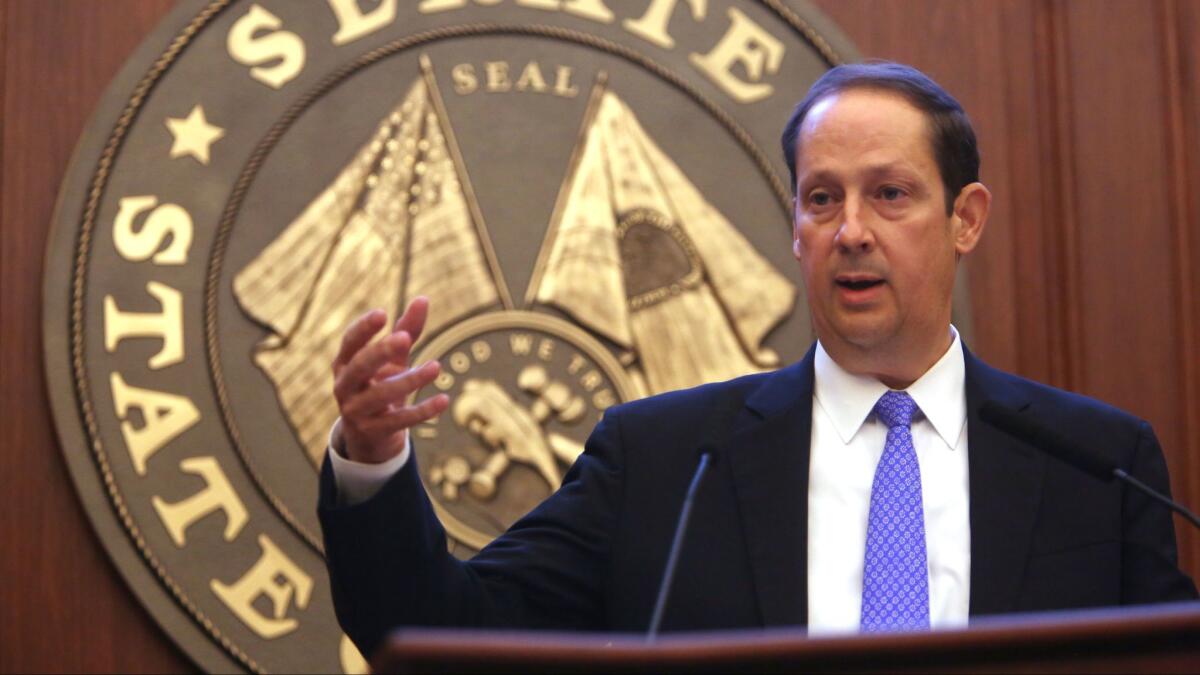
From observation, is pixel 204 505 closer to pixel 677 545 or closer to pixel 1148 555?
pixel 677 545

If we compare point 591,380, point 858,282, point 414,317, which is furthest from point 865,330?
point 591,380

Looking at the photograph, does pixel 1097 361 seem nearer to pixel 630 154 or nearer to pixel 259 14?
pixel 630 154

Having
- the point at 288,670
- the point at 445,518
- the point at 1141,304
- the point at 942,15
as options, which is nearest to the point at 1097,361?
the point at 1141,304

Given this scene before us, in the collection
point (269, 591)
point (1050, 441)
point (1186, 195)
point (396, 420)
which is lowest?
point (269, 591)

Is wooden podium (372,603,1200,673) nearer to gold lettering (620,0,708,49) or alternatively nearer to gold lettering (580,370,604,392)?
gold lettering (580,370,604,392)

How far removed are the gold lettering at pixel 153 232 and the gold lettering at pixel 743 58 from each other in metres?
1.11

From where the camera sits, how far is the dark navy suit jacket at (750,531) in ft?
Answer: 6.93

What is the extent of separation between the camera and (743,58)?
3430 millimetres

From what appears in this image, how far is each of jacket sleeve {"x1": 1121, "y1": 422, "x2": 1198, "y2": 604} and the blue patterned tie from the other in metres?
0.27

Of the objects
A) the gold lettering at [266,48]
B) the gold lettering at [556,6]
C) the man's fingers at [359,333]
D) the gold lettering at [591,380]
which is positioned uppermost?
the gold lettering at [556,6]

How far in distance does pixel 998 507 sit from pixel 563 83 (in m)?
1.52

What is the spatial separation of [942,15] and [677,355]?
1.00 meters

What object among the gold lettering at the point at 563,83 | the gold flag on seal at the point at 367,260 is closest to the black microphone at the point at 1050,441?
the gold flag on seal at the point at 367,260

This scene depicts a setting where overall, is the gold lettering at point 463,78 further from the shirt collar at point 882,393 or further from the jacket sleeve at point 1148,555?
the jacket sleeve at point 1148,555
